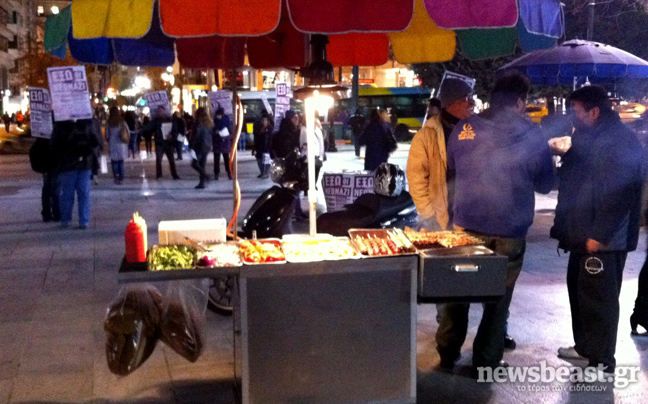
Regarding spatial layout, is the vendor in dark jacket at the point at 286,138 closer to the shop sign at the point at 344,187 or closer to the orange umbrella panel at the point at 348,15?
the shop sign at the point at 344,187

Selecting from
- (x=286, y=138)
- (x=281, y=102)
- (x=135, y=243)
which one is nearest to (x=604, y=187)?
(x=135, y=243)

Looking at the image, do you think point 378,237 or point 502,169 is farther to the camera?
point 502,169

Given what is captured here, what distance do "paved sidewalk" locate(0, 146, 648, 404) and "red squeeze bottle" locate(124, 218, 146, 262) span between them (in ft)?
4.10

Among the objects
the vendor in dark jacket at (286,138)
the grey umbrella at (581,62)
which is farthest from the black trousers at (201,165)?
the grey umbrella at (581,62)

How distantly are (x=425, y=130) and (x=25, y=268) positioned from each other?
5.54 meters

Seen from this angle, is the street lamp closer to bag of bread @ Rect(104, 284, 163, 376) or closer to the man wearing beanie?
the man wearing beanie

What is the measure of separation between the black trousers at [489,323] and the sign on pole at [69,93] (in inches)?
279

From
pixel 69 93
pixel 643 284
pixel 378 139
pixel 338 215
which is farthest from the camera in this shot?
pixel 378 139

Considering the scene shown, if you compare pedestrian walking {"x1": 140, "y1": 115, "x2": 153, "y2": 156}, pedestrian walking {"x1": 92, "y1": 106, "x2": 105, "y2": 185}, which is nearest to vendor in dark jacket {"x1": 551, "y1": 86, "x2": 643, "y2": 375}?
pedestrian walking {"x1": 92, "y1": 106, "x2": 105, "y2": 185}

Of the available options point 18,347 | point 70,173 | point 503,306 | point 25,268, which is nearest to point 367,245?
point 503,306

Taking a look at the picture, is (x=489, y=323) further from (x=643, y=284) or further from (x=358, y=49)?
(x=358, y=49)

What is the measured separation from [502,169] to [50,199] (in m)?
9.12

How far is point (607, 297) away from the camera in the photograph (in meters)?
4.63

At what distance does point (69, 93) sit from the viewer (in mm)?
9867
